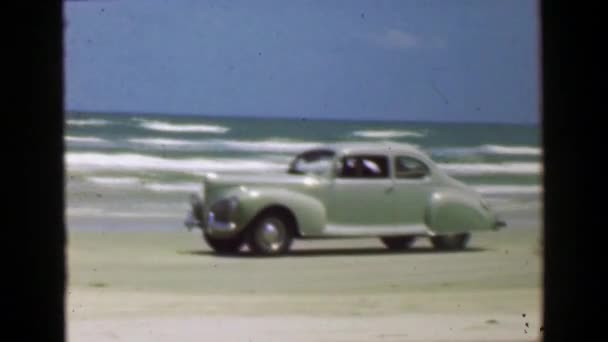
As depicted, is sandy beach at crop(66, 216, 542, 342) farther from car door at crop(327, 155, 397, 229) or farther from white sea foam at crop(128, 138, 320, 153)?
white sea foam at crop(128, 138, 320, 153)

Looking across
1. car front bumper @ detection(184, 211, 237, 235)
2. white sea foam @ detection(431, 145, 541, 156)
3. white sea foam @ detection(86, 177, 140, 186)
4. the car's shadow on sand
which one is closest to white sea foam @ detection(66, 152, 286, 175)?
white sea foam @ detection(86, 177, 140, 186)

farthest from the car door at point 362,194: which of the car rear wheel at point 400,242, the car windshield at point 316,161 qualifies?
the car rear wheel at point 400,242

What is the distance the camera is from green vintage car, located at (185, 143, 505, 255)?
10281 millimetres

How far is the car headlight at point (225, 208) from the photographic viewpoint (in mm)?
10102

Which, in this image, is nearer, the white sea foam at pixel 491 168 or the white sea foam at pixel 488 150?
the white sea foam at pixel 491 168

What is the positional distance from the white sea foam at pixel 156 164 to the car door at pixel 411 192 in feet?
44.1

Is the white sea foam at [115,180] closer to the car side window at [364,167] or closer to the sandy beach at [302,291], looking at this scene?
the sandy beach at [302,291]

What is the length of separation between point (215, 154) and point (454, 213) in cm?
1827

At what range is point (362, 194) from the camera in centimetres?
1077

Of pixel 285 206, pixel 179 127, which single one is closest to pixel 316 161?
pixel 285 206

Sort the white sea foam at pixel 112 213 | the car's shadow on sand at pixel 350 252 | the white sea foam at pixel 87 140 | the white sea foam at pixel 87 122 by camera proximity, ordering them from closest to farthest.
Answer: the car's shadow on sand at pixel 350 252, the white sea foam at pixel 112 213, the white sea foam at pixel 87 140, the white sea foam at pixel 87 122

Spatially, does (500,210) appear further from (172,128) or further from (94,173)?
(172,128)

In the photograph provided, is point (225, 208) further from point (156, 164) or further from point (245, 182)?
point (156, 164)

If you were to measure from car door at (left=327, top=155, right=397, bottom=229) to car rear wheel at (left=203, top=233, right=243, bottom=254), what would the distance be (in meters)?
0.99
